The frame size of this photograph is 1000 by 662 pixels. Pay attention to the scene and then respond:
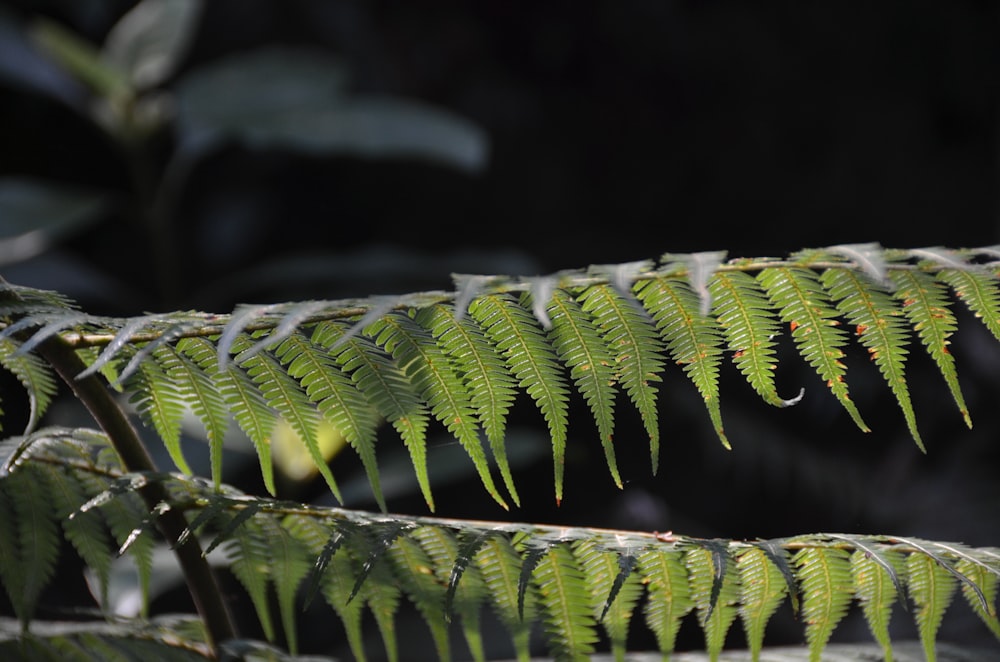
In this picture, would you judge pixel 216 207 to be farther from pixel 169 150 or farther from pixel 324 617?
pixel 324 617

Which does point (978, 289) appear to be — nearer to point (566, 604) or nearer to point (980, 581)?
point (980, 581)

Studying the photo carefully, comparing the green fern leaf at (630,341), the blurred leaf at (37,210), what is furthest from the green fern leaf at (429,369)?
the blurred leaf at (37,210)

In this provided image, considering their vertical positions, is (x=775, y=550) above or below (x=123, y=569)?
above

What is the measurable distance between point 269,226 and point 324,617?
133 cm

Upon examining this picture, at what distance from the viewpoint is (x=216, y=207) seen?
287 centimetres

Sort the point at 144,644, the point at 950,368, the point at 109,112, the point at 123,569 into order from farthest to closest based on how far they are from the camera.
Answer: the point at 109,112
the point at 123,569
the point at 144,644
the point at 950,368

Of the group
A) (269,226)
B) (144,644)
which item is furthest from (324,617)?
(144,644)

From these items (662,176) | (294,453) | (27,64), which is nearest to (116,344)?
(294,453)

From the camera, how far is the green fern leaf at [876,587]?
61 centimetres

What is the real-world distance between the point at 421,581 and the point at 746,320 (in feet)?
1.06

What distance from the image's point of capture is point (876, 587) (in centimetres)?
62

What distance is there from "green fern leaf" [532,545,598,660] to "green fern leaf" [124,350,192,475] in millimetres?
271

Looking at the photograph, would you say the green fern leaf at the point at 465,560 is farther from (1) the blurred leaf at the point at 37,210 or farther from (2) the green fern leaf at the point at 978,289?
(1) the blurred leaf at the point at 37,210

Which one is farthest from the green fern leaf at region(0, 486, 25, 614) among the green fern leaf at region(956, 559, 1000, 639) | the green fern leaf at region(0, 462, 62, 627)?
the green fern leaf at region(956, 559, 1000, 639)
